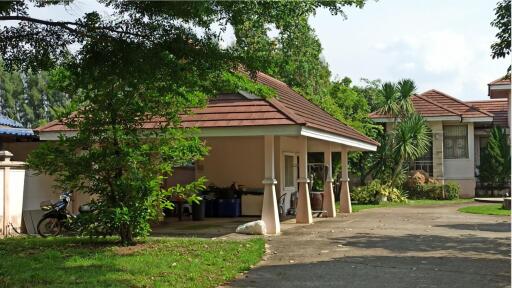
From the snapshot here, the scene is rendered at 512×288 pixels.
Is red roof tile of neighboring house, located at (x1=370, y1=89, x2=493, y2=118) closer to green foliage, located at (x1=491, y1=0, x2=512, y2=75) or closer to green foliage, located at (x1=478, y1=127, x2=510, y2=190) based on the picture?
green foliage, located at (x1=478, y1=127, x2=510, y2=190)

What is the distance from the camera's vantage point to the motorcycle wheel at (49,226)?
13.8m

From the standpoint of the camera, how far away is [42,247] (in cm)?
1133

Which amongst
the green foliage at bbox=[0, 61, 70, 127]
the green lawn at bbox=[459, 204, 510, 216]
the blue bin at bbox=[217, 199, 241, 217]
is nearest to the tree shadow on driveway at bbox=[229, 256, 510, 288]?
the blue bin at bbox=[217, 199, 241, 217]

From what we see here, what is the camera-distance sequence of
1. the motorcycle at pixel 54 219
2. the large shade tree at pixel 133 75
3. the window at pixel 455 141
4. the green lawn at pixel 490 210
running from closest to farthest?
the large shade tree at pixel 133 75 < the motorcycle at pixel 54 219 < the green lawn at pixel 490 210 < the window at pixel 455 141

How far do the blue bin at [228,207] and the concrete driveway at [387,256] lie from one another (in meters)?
3.39

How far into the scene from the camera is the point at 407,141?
27.5m

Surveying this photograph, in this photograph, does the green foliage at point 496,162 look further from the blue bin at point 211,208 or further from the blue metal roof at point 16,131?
the blue metal roof at point 16,131

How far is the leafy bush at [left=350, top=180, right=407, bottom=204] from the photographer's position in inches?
1040

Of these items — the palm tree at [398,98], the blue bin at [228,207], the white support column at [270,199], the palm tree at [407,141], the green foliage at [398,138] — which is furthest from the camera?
the palm tree at [398,98]

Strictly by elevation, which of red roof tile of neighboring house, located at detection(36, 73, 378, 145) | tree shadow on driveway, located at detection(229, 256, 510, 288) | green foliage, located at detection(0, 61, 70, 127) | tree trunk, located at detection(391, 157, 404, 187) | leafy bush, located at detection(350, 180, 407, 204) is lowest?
tree shadow on driveway, located at detection(229, 256, 510, 288)

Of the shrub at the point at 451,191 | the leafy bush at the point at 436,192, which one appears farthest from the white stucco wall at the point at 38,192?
the shrub at the point at 451,191

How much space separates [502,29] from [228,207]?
1134 cm

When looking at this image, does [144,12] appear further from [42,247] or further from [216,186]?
[216,186]

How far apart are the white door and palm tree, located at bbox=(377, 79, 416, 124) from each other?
9.49 m
